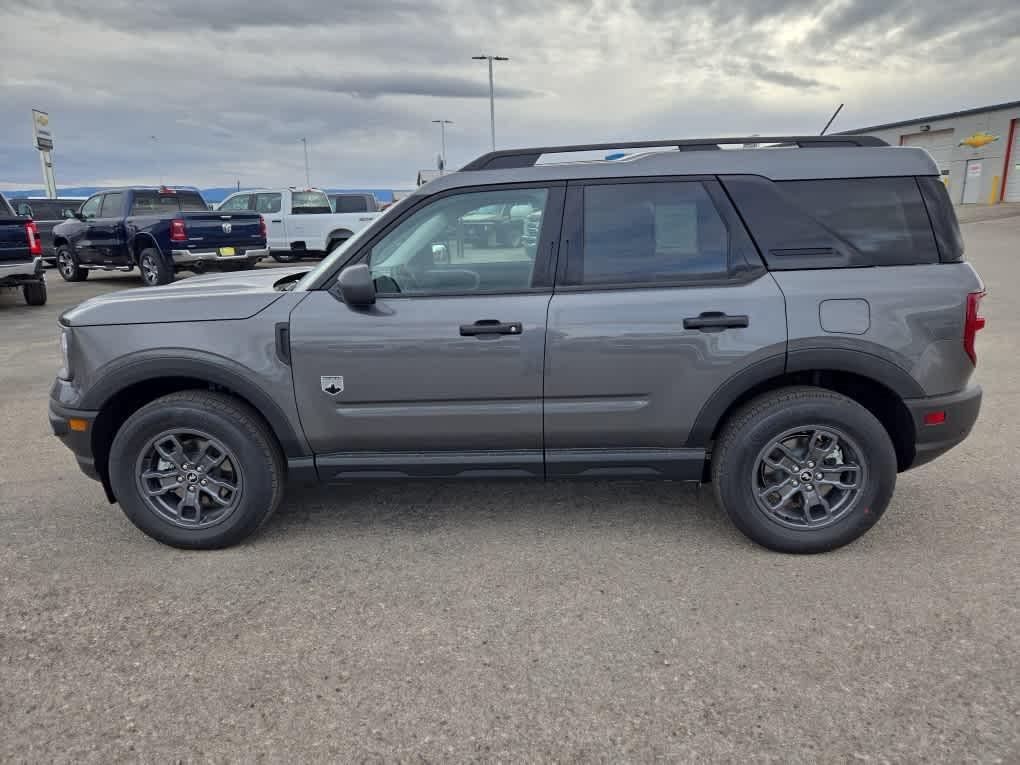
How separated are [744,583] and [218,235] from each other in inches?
506

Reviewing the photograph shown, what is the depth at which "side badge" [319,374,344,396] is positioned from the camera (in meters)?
3.38

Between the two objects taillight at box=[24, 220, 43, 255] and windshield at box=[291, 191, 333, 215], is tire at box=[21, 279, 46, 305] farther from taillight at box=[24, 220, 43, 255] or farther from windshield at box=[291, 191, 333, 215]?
windshield at box=[291, 191, 333, 215]

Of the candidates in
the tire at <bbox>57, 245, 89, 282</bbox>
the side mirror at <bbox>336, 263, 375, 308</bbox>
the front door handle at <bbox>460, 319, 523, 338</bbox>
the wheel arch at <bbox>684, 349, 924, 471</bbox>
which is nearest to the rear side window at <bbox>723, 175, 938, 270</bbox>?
the wheel arch at <bbox>684, 349, 924, 471</bbox>

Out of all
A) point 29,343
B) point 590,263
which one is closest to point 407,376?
point 590,263

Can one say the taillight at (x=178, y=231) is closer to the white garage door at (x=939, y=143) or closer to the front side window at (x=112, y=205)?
the front side window at (x=112, y=205)

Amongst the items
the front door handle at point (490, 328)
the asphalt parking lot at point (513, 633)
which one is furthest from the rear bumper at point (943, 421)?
the front door handle at point (490, 328)

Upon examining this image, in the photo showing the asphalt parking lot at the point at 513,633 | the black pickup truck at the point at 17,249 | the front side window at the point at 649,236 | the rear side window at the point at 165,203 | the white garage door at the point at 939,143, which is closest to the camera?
the asphalt parking lot at the point at 513,633

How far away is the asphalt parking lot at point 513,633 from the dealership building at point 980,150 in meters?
40.9

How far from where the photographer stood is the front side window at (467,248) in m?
3.43

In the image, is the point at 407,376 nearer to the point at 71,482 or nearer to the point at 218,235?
the point at 71,482

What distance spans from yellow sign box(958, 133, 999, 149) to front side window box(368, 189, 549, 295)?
148 feet

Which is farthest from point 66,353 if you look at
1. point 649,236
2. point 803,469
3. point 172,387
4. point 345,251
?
point 803,469

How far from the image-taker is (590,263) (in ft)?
11.2

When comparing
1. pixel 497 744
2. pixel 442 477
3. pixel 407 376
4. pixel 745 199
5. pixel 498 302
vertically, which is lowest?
pixel 497 744
